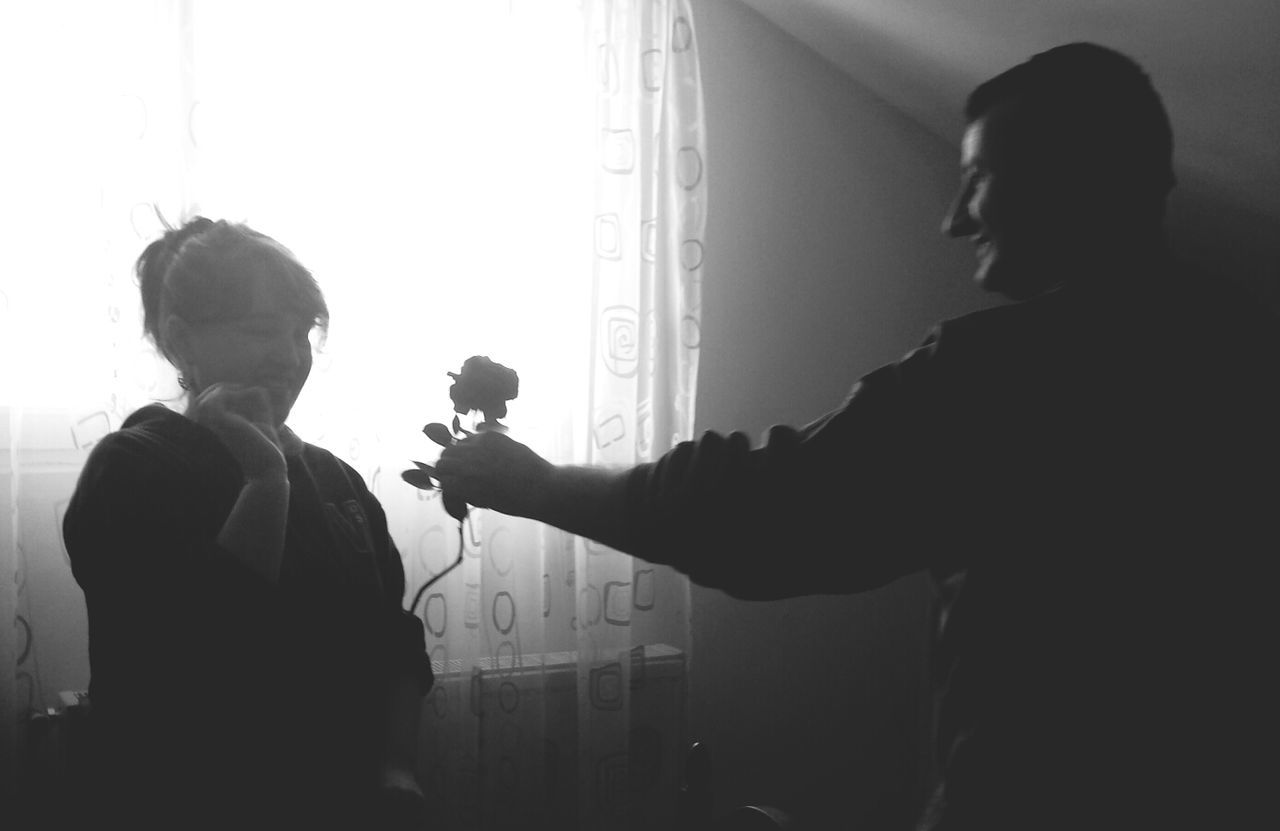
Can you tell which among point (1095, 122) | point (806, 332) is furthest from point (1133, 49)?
point (1095, 122)

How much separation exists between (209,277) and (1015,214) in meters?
0.89

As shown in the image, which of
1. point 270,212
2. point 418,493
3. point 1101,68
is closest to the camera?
point 1101,68

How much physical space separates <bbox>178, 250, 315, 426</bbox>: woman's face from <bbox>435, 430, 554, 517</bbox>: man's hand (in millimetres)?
334

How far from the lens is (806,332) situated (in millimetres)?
2631

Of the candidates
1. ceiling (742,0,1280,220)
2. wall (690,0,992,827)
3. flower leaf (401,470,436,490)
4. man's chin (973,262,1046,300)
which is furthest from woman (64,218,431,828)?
ceiling (742,0,1280,220)

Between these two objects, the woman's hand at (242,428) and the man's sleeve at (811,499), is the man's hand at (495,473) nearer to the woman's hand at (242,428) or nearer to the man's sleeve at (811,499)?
the man's sleeve at (811,499)

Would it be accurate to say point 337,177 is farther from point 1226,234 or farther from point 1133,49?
point 1226,234

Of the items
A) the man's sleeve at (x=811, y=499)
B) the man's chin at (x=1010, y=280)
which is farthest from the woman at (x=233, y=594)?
the man's chin at (x=1010, y=280)

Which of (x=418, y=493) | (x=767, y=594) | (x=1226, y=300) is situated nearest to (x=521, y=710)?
(x=418, y=493)

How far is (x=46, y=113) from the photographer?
1686 millimetres

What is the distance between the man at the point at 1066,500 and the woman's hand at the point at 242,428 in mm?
459

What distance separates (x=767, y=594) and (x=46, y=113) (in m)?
1.54

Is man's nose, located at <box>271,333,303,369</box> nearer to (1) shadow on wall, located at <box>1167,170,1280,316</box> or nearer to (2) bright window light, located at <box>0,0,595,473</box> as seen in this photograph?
(2) bright window light, located at <box>0,0,595,473</box>

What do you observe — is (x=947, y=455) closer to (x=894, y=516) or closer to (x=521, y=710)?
(x=894, y=516)
